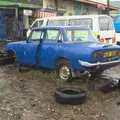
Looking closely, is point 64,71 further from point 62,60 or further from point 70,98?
point 70,98

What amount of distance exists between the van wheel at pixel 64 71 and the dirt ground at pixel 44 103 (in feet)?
0.66

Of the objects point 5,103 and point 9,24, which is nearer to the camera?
point 5,103

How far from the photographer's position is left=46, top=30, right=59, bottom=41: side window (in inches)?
493

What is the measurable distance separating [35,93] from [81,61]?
184 cm

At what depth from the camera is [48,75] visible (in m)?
12.5

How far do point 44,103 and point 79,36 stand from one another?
→ 13.3 ft

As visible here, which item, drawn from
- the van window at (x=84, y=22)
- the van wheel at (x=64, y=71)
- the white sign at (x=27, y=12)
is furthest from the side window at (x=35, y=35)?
the white sign at (x=27, y=12)

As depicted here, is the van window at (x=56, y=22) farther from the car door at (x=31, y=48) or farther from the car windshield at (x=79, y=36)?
the car windshield at (x=79, y=36)

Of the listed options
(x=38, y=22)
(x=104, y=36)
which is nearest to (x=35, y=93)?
(x=104, y=36)

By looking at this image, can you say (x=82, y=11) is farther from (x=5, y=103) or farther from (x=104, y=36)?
(x=5, y=103)

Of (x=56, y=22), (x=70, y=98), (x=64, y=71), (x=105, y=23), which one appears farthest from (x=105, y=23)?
(x=70, y=98)

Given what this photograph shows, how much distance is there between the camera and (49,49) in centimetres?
1249

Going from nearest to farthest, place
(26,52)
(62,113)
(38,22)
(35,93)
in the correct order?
1. (62,113)
2. (35,93)
3. (26,52)
4. (38,22)

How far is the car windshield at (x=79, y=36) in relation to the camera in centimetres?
1240
